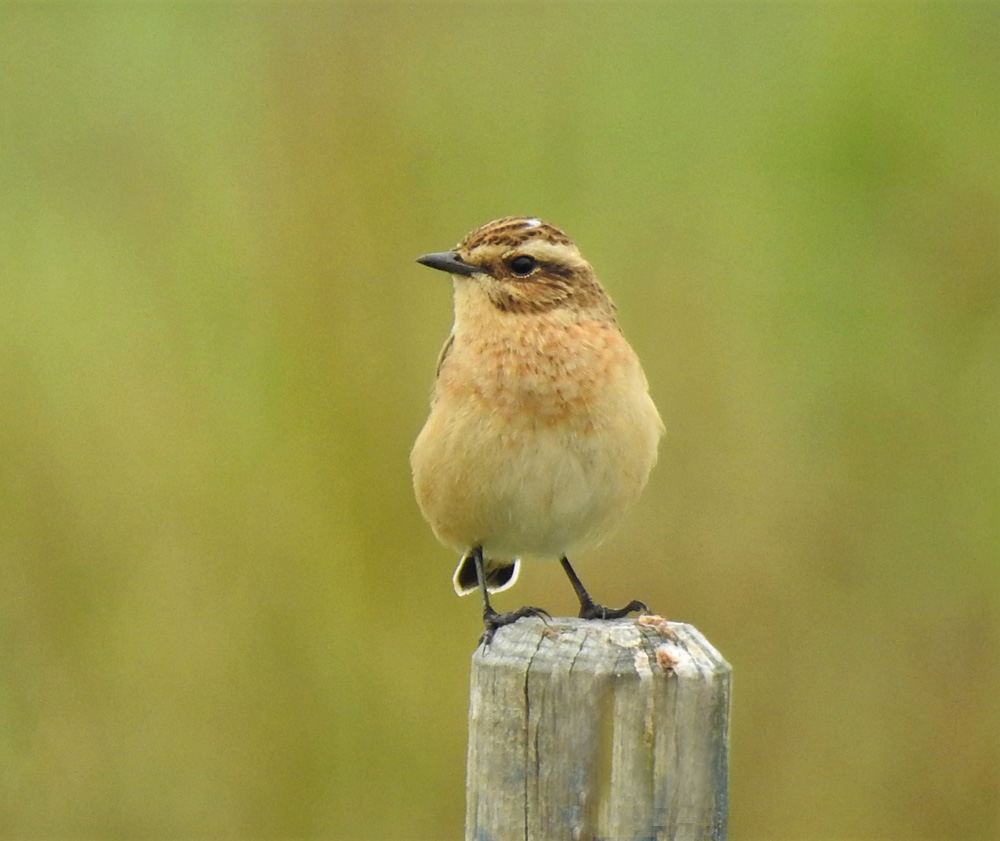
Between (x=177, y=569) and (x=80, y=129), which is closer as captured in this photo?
(x=177, y=569)

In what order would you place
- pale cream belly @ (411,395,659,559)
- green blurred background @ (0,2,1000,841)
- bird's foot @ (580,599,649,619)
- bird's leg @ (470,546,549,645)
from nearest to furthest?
bird's leg @ (470,546,549,645), bird's foot @ (580,599,649,619), pale cream belly @ (411,395,659,559), green blurred background @ (0,2,1000,841)

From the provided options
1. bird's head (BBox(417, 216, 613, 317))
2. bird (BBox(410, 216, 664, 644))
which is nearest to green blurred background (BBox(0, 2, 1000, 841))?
bird (BBox(410, 216, 664, 644))

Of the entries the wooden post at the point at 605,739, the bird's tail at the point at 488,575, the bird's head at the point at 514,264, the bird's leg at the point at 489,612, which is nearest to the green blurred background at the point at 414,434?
the bird's tail at the point at 488,575

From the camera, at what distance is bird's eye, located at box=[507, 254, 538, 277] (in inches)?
219

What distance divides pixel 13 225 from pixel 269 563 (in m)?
2.48

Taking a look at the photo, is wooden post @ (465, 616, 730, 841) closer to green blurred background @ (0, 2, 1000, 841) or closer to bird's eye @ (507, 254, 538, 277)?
bird's eye @ (507, 254, 538, 277)

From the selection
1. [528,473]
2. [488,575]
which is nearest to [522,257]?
[528,473]

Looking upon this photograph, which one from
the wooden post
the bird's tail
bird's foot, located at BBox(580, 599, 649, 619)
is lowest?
the bird's tail

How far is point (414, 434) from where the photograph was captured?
21.8 feet

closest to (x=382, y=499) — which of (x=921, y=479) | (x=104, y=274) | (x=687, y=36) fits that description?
(x=104, y=274)

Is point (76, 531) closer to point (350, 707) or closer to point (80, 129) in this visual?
point (350, 707)

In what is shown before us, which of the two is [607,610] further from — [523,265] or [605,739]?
[605,739]

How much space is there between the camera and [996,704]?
22.0 ft

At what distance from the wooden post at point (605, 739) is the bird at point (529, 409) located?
1.71 m
